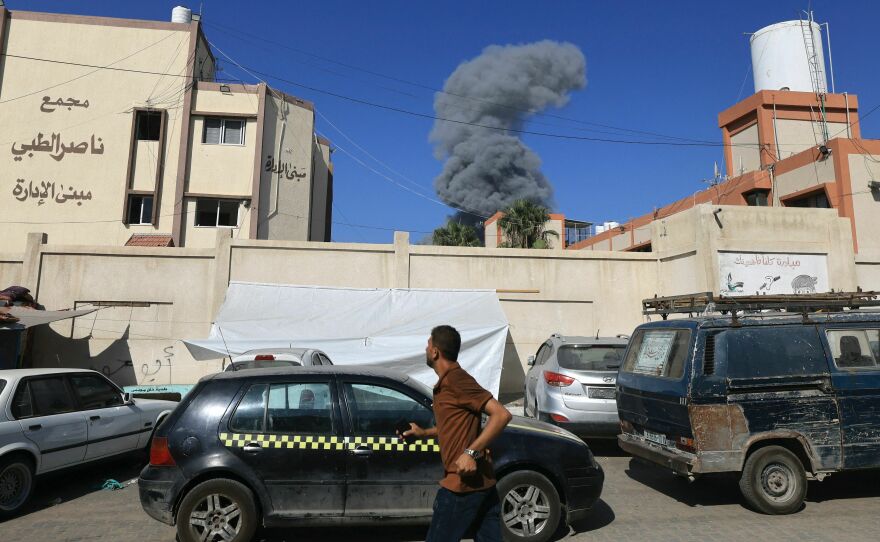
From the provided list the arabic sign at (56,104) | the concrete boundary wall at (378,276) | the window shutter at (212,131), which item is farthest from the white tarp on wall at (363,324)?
the arabic sign at (56,104)

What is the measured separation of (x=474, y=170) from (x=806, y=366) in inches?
2829

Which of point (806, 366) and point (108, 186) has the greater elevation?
point (108, 186)

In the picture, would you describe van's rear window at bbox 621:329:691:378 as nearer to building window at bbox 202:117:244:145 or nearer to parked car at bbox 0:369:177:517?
parked car at bbox 0:369:177:517

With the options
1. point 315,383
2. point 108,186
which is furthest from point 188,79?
point 315,383

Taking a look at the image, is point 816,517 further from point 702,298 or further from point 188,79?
point 188,79

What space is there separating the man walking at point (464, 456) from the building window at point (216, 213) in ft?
61.6

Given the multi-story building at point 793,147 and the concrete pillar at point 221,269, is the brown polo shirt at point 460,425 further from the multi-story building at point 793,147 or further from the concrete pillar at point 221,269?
the multi-story building at point 793,147

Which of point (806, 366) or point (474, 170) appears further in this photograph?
point (474, 170)

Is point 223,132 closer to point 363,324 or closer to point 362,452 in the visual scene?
point 363,324

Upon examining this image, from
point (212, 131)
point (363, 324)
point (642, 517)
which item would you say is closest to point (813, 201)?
point (363, 324)

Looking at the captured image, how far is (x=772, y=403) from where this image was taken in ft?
17.5

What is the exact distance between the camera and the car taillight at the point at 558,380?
755 centimetres

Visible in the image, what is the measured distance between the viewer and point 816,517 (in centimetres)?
523

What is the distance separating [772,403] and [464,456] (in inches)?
157
